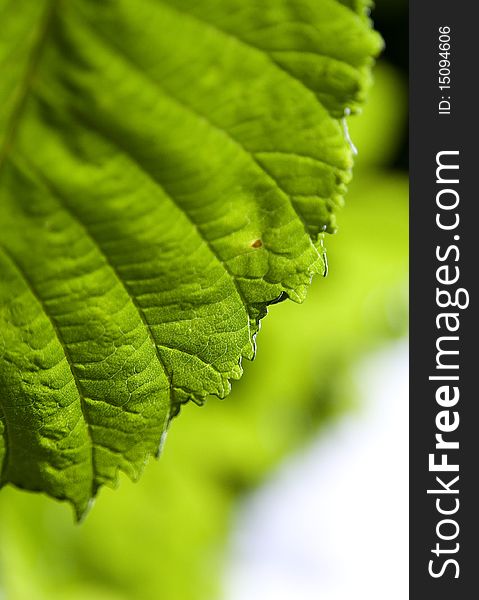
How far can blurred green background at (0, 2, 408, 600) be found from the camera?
2.65m

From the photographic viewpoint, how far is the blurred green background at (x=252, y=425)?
2650 mm

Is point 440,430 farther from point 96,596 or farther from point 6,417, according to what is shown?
point 6,417

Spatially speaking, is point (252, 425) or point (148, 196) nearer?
point (148, 196)

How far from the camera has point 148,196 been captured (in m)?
0.83

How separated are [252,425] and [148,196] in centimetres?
213

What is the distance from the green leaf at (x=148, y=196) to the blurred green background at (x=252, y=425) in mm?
1628

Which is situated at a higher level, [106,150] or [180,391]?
[106,150]

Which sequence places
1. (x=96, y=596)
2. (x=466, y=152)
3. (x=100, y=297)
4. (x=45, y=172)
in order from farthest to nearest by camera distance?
(x=96, y=596), (x=466, y=152), (x=100, y=297), (x=45, y=172)

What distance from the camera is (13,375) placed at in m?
0.92

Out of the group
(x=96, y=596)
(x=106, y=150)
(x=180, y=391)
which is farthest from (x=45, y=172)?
(x=96, y=596)

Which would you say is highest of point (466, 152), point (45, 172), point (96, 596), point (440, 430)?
point (466, 152)

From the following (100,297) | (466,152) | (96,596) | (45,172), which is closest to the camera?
(45,172)

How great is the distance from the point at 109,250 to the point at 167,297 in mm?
96

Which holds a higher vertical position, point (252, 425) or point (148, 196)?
point (252, 425)
